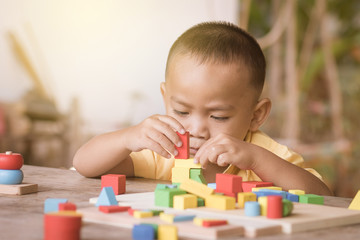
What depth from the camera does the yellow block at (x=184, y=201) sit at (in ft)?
2.81

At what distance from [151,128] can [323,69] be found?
8.50 ft

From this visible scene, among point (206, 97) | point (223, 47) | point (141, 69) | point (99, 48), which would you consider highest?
point (99, 48)

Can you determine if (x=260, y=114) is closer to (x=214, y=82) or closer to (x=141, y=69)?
(x=214, y=82)

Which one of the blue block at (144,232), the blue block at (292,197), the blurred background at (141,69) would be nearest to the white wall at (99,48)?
the blurred background at (141,69)

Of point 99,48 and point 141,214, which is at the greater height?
point 99,48

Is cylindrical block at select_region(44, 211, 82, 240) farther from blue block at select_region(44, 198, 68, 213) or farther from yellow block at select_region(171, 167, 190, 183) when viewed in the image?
yellow block at select_region(171, 167, 190, 183)

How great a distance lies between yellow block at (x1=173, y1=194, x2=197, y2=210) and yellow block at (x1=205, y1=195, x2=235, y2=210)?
25 millimetres

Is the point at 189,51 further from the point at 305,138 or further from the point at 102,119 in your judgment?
the point at 102,119

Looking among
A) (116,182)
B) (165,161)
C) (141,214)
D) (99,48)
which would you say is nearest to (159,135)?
(116,182)

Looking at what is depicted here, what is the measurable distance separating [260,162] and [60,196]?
1.74 feet

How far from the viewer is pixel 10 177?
1.12m

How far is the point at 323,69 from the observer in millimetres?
3646

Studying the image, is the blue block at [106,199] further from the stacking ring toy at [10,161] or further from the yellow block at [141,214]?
the stacking ring toy at [10,161]

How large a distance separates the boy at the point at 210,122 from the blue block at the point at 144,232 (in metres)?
0.59
